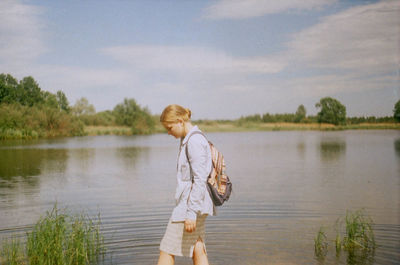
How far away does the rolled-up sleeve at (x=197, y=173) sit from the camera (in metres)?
3.22

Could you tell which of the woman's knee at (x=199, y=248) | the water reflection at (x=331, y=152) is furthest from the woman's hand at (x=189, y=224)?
the water reflection at (x=331, y=152)

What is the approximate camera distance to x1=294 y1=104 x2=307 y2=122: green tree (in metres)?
60.3

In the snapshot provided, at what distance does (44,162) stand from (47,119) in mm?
24543

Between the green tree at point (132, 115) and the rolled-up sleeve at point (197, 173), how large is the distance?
61161 mm

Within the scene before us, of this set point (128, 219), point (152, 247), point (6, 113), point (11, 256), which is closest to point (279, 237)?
point (152, 247)

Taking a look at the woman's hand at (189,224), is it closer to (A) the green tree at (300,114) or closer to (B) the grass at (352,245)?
(B) the grass at (352,245)

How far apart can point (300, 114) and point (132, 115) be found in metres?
26.6

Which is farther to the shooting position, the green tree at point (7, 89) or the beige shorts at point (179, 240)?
the green tree at point (7, 89)

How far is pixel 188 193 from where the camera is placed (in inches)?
130

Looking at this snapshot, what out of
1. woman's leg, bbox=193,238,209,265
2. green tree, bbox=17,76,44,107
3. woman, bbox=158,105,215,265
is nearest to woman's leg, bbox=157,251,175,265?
woman, bbox=158,105,215,265

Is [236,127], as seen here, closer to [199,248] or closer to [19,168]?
[19,168]

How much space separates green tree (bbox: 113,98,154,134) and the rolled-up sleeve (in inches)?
2408

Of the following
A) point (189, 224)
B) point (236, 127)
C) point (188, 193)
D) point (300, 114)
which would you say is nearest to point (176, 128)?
point (188, 193)

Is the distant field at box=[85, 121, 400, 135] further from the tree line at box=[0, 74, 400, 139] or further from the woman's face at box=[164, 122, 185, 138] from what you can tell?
the woman's face at box=[164, 122, 185, 138]
